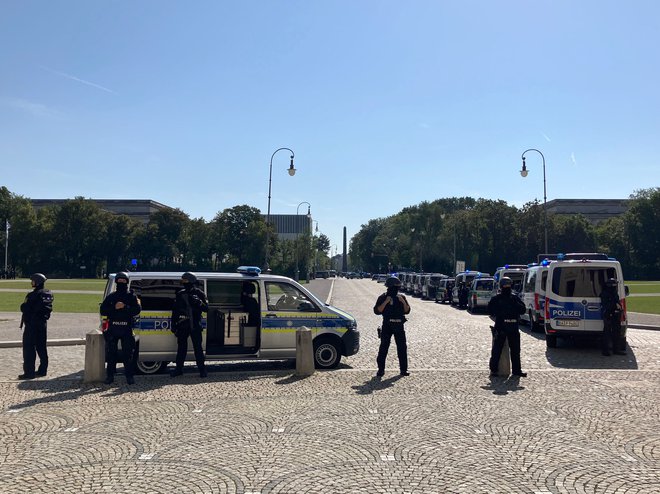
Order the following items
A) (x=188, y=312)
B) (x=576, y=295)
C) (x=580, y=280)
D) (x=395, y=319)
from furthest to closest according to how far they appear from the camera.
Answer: (x=580, y=280), (x=576, y=295), (x=395, y=319), (x=188, y=312)

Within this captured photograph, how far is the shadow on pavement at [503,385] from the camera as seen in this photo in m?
9.02

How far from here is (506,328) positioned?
34.0 feet

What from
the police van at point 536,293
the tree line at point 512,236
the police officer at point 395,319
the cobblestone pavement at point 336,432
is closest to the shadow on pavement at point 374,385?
the cobblestone pavement at point 336,432

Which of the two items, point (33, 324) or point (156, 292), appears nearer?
point (33, 324)

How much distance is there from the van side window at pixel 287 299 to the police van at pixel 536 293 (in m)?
8.26

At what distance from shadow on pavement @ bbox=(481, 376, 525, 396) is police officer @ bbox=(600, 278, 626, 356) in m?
4.42

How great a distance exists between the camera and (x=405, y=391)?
353 inches

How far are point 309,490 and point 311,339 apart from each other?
575 cm

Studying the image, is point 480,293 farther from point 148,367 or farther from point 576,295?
point 148,367

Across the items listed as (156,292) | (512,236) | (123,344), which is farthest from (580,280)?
(512,236)

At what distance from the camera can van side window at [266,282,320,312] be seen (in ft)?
36.1

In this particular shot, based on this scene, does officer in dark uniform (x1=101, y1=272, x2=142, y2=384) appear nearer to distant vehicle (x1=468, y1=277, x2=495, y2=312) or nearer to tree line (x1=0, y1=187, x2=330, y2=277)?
distant vehicle (x1=468, y1=277, x2=495, y2=312)

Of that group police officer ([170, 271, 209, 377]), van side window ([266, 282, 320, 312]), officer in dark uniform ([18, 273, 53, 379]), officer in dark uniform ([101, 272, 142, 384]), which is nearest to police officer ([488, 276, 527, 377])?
van side window ([266, 282, 320, 312])

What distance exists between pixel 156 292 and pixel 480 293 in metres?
19.9
